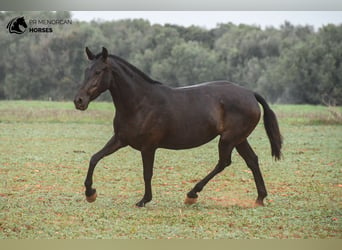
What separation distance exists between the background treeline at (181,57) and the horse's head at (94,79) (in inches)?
77.3

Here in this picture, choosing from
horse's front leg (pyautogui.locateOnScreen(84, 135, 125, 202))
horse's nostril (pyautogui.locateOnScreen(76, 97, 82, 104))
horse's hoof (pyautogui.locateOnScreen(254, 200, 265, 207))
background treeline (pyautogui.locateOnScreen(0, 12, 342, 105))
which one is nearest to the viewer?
horse's nostril (pyautogui.locateOnScreen(76, 97, 82, 104))

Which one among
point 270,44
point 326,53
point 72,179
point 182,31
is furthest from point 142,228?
point 326,53

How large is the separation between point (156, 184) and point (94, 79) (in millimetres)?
2292

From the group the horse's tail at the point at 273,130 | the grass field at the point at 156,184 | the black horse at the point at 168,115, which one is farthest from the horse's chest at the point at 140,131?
the horse's tail at the point at 273,130

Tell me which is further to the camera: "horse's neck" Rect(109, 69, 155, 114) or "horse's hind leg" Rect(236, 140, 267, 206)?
"horse's hind leg" Rect(236, 140, 267, 206)

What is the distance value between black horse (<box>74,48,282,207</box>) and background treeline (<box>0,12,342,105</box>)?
6.27ft

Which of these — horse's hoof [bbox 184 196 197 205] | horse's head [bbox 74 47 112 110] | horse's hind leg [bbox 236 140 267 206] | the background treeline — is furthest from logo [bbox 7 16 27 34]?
horse's hind leg [bbox 236 140 267 206]

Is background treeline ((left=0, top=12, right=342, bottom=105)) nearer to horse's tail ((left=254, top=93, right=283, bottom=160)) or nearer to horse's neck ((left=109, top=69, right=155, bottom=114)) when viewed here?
horse's tail ((left=254, top=93, right=283, bottom=160))

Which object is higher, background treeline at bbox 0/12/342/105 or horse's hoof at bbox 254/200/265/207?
background treeline at bbox 0/12/342/105

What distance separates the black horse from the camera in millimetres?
5818

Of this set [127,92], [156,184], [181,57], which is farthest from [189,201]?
[181,57]

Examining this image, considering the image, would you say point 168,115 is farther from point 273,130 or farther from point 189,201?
point 273,130

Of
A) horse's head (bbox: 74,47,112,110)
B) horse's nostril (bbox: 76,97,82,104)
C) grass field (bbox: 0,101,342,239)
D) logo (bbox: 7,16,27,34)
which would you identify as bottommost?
grass field (bbox: 0,101,342,239)

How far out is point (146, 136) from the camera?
5.98m
